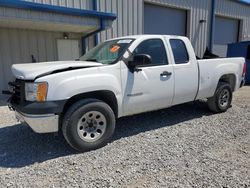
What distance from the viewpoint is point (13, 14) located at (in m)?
6.33

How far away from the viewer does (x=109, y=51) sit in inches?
173

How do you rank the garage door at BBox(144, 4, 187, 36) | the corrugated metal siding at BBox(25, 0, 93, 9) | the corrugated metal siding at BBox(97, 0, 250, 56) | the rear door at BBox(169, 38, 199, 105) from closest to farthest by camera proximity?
the rear door at BBox(169, 38, 199, 105) → the corrugated metal siding at BBox(25, 0, 93, 9) → the corrugated metal siding at BBox(97, 0, 250, 56) → the garage door at BBox(144, 4, 187, 36)

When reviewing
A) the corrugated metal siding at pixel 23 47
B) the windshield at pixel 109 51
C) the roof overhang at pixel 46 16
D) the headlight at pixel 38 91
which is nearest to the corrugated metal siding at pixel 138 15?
the roof overhang at pixel 46 16

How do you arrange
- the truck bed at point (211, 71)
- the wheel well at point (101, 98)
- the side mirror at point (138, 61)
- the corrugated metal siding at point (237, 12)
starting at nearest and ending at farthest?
1. the wheel well at point (101, 98)
2. the side mirror at point (138, 61)
3. the truck bed at point (211, 71)
4. the corrugated metal siding at point (237, 12)

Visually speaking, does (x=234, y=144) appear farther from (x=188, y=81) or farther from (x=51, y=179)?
(x=51, y=179)

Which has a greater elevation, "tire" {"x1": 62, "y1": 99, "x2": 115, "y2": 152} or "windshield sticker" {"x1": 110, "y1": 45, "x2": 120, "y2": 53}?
"windshield sticker" {"x1": 110, "y1": 45, "x2": 120, "y2": 53}

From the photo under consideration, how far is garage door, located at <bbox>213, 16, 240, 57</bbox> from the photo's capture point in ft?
52.9

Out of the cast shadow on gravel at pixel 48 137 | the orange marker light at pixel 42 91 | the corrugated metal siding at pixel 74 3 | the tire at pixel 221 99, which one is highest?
the corrugated metal siding at pixel 74 3

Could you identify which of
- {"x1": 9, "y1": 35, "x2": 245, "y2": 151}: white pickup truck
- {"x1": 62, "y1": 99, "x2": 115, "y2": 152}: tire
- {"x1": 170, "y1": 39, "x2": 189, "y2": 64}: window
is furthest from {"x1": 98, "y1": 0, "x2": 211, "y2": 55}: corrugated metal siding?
{"x1": 62, "y1": 99, "x2": 115, "y2": 152}: tire

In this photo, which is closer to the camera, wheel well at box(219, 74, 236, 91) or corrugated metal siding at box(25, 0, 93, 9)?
wheel well at box(219, 74, 236, 91)

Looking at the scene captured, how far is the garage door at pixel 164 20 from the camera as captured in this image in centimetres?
1223

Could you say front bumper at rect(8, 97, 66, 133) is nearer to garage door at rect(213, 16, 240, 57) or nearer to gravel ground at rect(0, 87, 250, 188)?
gravel ground at rect(0, 87, 250, 188)

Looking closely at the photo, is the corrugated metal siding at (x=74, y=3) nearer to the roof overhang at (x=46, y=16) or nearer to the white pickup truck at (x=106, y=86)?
the roof overhang at (x=46, y=16)

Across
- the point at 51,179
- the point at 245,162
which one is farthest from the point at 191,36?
the point at 51,179
